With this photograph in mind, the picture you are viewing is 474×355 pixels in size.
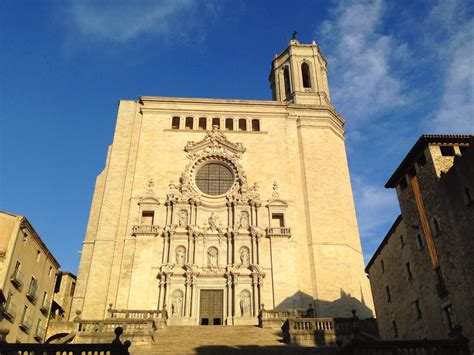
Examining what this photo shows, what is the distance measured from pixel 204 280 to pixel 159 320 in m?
5.53

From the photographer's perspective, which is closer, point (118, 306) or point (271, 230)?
point (118, 306)

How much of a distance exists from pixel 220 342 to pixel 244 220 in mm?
11956

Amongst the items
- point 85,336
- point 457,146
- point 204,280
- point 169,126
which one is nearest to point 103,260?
point 204,280

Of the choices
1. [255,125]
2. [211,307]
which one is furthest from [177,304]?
[255,125]

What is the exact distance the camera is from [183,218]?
29.5 metres

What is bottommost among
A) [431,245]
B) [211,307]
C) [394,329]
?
[394,329]

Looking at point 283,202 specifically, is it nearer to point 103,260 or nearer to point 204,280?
point 204,280

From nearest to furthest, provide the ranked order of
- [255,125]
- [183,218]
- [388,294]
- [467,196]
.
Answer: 1. [467,196]
2. [388,294]
3. [183,218]
4. [255,125]

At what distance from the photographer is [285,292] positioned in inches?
1067

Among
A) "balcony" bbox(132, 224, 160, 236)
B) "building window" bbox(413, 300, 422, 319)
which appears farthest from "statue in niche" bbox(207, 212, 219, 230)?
"building window" bbox(413, 300, 422, 319)

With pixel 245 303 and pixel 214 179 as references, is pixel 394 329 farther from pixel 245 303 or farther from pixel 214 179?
pixel 214 179

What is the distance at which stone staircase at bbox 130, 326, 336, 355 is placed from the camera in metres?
16.4

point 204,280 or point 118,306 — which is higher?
point 204,280

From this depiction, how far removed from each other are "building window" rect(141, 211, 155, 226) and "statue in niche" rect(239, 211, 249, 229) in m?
5.77
